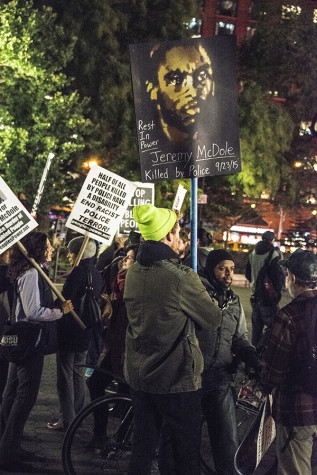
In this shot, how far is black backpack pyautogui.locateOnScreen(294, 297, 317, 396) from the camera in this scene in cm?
399

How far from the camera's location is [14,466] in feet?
18.5

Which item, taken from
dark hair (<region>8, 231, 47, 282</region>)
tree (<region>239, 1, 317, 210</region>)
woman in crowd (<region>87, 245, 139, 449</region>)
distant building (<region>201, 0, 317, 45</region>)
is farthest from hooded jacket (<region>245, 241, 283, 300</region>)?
distant building (<region>201, 0, 317, 45</region>)

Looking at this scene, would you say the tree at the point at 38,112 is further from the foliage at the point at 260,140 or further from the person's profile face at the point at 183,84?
the person's profile face at the point at 183,84

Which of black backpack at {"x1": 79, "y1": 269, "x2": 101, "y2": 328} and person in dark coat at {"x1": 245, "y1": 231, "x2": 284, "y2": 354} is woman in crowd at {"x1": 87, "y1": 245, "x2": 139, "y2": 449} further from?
person in dark coat at {"x1": 245, "y1": 231, "x2": 284, "y2": 354}

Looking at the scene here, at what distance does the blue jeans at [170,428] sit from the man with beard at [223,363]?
729 millimetres

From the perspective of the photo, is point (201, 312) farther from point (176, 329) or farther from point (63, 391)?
point (63, 391)

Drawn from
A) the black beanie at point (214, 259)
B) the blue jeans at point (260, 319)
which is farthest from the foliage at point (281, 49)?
the black beanie at point (214, 259)

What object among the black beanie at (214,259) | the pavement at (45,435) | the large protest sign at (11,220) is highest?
the large protest sign at (11,220)

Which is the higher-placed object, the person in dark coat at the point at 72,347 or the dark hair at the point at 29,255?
the dark hair at the point at 29,255

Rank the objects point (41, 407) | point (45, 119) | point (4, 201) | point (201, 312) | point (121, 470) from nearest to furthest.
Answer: point (201, 312)
point (121, 470)
point (4, 201)
point (41, 407)
point (45, 119)

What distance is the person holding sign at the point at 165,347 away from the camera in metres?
4.08

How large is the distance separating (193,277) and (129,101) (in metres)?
24.6

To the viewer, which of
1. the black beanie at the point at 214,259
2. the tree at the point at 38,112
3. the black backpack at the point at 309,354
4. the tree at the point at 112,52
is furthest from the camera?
the tree at the point at 112,52

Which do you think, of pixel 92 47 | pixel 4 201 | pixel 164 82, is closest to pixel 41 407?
pixel 4 201
